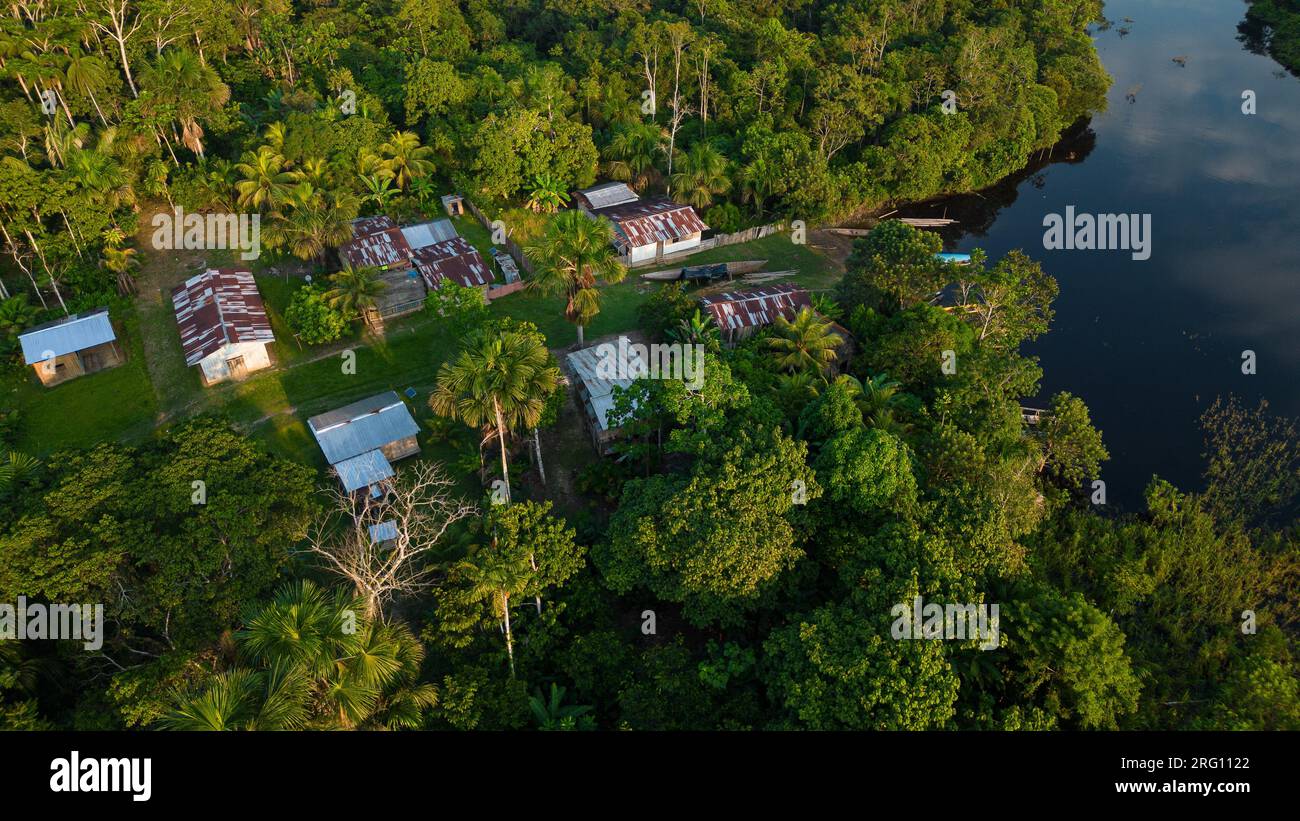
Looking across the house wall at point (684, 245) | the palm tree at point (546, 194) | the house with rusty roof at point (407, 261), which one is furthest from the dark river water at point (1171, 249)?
the house with rusty roof at point (407, 261)

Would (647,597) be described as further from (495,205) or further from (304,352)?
(495,205)

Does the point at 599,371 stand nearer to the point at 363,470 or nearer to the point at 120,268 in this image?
the point at 363,470

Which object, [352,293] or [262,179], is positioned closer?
[352,293]

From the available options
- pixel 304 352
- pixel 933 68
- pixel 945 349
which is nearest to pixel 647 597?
pixel 945 349

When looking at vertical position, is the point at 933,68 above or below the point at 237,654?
above

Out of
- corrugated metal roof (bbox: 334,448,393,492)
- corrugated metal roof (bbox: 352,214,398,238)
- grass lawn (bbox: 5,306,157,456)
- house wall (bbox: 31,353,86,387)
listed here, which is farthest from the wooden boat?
house wall (bbox: 31,353,86,387)

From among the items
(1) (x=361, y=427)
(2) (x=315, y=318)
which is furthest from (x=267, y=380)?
(1) (x=361, y=427)

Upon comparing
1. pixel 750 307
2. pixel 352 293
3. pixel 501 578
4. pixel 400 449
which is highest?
pixel 352 293
